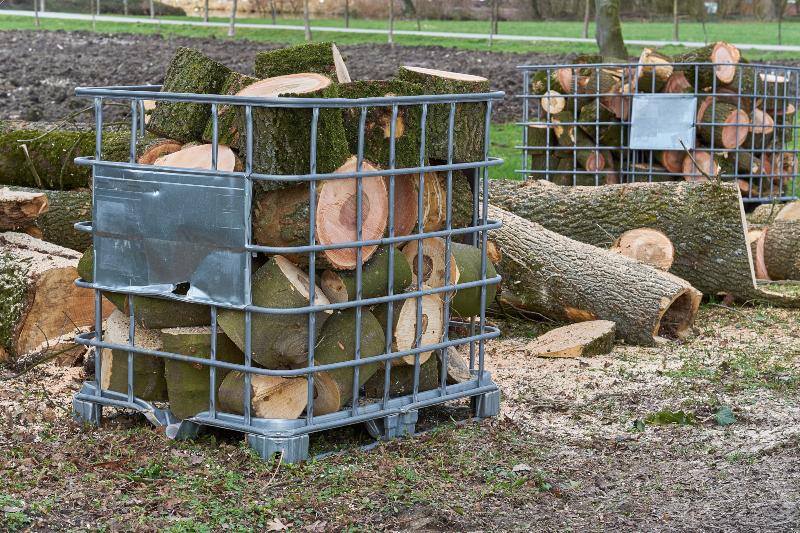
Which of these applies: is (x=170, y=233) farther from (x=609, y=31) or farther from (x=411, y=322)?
(x=609, y=31)

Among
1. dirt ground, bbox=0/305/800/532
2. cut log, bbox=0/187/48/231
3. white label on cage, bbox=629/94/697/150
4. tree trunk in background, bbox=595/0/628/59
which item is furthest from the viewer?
tree trunk in background, bbox=595/0/628/59

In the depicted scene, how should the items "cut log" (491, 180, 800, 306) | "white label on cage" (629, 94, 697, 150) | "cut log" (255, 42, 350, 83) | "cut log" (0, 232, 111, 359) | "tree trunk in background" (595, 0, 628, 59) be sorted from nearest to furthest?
"cut log" (255, 42, 350, 83) → "cut log" (0, 232, 111, 359) → "cut log" (491, 180, 800, 306) → "white label on cage" (629, 94, 697, 150) → "tree trunk in background" (595, 0, 628, 59)

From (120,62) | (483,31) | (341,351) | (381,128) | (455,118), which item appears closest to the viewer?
(341,351)

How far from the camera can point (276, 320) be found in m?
4.18

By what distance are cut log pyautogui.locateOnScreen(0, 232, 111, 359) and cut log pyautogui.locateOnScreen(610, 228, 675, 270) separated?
3.54 meters

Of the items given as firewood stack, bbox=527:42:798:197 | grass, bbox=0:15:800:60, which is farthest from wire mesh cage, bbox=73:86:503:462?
grass, bbox=0:15:800:60

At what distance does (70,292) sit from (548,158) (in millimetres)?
6129

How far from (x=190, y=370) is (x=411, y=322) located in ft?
2.96

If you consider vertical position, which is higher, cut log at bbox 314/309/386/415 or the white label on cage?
the white label on cage

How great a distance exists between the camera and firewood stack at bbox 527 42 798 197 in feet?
33.6

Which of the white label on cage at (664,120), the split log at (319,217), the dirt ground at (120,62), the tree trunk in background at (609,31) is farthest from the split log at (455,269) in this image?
the tree trunk in background at (609,31)

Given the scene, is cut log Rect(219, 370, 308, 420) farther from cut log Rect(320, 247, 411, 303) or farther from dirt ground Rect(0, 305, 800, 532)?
cut log Rect(320, 247, 411, 303)

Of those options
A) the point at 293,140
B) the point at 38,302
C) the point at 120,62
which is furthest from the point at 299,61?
the point at 120,62

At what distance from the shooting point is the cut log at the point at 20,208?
21.0 ft
